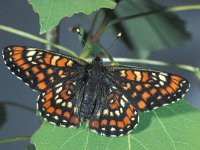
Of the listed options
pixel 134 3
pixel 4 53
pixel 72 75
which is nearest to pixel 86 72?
pixel 72 75

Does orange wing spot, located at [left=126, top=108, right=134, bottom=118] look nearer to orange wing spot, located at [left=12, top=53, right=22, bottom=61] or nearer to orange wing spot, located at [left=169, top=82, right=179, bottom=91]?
orange wing spot, located at [left=169, top=82, right=179, bottom=91]

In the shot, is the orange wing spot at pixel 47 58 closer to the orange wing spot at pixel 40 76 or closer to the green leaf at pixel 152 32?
the orange wing spot at pixel 40 76

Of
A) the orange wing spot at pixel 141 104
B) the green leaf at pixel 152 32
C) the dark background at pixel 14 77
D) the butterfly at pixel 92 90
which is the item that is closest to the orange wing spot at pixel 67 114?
the butterfly at pixel 92 90

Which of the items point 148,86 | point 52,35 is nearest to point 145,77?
point 148,86

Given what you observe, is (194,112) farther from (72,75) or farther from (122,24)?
(122,24)

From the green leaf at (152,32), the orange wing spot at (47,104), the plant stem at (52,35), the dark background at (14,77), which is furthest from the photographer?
the dark background at (14,77)

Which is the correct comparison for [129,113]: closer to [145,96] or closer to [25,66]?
[145,96]
